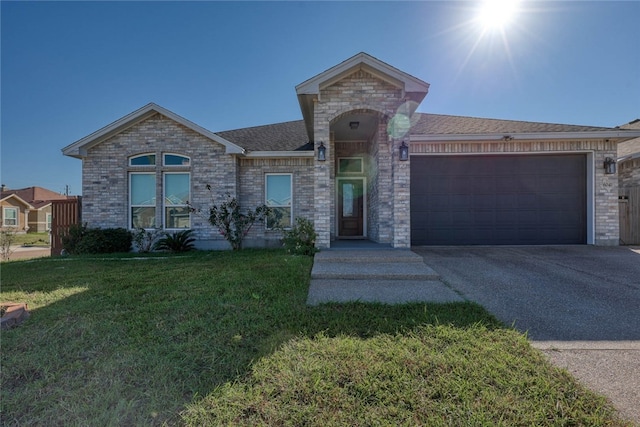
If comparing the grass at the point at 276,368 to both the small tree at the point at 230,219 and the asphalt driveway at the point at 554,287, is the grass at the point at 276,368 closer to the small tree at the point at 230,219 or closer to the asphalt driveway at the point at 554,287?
the asphalt driveway at the point at 554,287

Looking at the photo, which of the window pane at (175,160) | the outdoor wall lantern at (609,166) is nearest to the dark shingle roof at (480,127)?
the outdoor wall lantern at (609,166)

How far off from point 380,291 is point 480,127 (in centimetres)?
763

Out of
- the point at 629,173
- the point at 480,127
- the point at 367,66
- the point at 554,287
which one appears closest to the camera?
the point at 554,287

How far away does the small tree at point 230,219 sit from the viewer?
848cm

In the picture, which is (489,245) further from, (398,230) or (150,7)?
(150,7)

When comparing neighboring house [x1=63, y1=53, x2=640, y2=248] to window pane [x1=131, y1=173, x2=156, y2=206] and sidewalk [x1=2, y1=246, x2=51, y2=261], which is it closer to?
window pane [x1=131, y1=173, x2=156, y2=206]

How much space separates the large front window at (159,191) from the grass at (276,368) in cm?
560

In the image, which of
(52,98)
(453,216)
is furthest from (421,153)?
(52,98)

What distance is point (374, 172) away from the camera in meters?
8.32

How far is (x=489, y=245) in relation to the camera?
8.13 m

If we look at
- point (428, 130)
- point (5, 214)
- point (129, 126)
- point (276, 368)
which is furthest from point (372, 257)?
point (5, 214)

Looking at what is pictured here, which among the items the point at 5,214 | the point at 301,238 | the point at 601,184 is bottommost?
the point at 301,238

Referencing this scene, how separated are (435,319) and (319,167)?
186 inches

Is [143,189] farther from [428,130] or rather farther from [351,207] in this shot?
[428,130]
